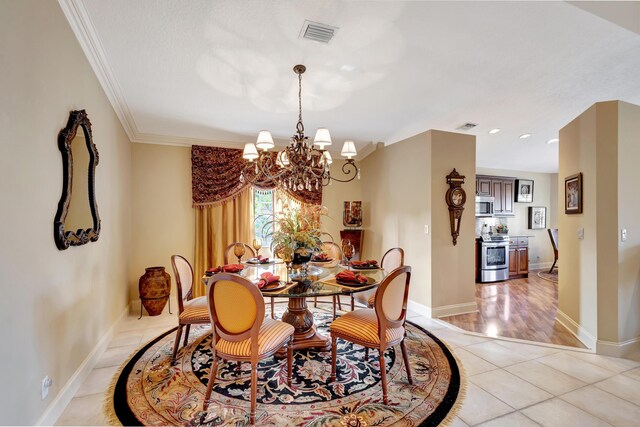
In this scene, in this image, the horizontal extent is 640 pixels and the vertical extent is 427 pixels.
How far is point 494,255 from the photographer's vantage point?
238 inches

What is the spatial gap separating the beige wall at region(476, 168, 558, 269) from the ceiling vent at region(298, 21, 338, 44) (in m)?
6.28

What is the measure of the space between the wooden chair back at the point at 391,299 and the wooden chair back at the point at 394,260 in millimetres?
1059

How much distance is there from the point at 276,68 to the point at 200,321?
A: 2.52 meters

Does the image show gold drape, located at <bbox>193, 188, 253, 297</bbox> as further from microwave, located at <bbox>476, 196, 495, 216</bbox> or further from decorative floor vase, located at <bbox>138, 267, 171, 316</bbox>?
microwave, located at <bbox>476, 196, 495, 216</bbox>

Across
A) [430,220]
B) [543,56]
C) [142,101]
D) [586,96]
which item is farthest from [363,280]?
[586,96]

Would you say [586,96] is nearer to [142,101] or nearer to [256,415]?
[256,415]

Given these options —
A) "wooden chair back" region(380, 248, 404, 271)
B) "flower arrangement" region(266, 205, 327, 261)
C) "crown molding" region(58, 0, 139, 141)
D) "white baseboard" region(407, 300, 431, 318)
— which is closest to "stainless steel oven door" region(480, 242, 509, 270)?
"white baseboard" region(407, 300, 431, 318)

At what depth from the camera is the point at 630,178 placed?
2.84 metres

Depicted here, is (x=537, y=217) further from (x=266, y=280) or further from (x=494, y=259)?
(x=266, y=280)

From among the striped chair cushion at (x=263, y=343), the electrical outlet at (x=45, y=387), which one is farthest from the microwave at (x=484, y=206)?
the electrical outlet at (x=45, y=387)

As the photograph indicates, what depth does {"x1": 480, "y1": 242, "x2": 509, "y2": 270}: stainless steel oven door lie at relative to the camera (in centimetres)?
593

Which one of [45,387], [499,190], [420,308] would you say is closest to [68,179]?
[45,387]

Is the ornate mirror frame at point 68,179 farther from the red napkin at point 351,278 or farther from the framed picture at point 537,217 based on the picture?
the framed picture at point 537,217

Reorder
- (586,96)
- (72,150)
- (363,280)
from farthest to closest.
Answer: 1. (586,96)
2. (363,280)
3. (72,150)
